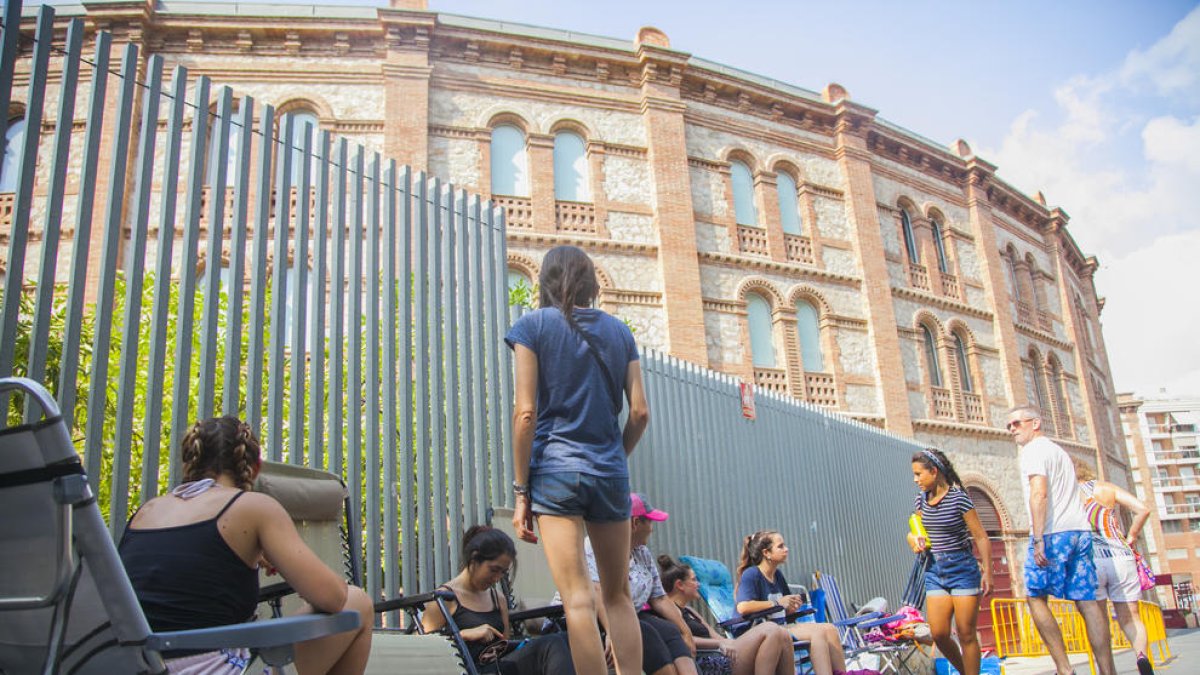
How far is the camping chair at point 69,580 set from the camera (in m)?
1.49

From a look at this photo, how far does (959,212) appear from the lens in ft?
74.2

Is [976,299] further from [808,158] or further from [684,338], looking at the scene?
[684,338]

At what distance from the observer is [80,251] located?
3311mm

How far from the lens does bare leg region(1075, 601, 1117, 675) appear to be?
17.5 feet

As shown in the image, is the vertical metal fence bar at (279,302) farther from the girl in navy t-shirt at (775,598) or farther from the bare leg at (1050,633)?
the bare leg at (1050,633)

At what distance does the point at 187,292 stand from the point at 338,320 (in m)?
0.86

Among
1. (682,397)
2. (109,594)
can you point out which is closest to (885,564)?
(682,397)

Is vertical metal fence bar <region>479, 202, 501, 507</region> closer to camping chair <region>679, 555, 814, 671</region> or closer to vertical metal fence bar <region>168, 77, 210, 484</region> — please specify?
camping chair <region>679, 555, 814, 671</region>

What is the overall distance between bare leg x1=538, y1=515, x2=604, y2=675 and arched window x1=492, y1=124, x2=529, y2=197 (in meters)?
14.5

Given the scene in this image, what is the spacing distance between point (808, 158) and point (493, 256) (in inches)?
619

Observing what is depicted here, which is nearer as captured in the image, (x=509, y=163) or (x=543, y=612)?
(x=543, y=612)

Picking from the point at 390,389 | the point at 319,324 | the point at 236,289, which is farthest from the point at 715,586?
the point at 236,289

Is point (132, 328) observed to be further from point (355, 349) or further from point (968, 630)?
point (968, 630)

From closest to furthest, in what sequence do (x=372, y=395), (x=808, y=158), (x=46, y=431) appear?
1. (x=46, y=431)
2. (x=372, y=395)
3. (x=808, y=158)
